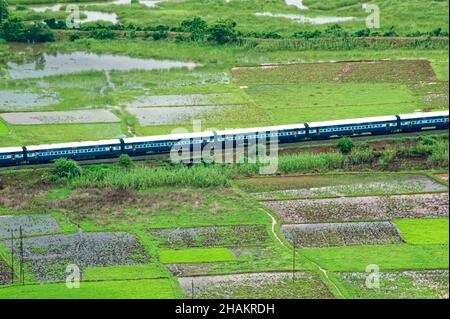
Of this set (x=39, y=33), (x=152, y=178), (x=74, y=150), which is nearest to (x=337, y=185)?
(x=152, y=178)

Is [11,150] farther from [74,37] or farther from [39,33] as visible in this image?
[74,37]

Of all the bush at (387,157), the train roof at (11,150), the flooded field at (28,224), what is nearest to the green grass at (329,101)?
the bush at (387,157)

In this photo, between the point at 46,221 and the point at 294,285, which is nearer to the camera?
the point at 294,285

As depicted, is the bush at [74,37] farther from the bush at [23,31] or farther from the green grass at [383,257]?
the green grass at [383,257]

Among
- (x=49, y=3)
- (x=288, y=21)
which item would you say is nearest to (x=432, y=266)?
(x=288, y=21)

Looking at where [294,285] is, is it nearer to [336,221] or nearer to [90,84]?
[336,221]

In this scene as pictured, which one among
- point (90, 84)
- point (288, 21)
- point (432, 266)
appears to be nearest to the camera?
point (432, 266)
